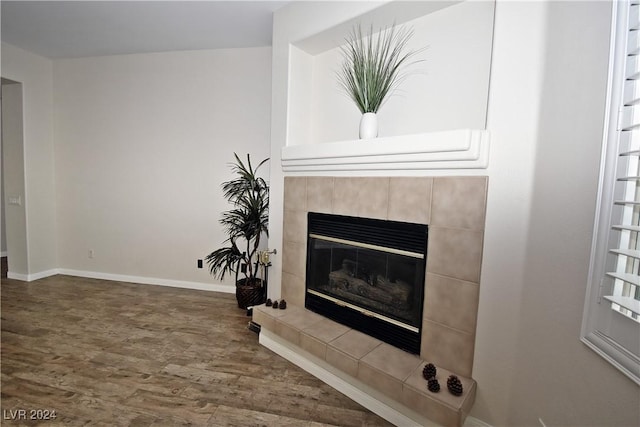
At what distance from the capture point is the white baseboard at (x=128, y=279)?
146 inches

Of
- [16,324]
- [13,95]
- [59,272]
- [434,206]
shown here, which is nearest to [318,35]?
[434,206]

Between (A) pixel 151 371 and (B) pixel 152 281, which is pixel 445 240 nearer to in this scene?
(A) pixel 151 371

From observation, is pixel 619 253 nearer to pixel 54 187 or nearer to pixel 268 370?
pixel 268 370

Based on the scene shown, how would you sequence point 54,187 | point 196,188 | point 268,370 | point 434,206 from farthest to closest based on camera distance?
point 54,187
point 196,188
point 268,370
point 434,206

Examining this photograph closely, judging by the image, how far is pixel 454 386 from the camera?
1486 mm

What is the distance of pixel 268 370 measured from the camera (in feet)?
6.97

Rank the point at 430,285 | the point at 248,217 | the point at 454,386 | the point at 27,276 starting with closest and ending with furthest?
the point at 454,386 < the point at 430,285 < the point at 248,217 < the point at 27,276

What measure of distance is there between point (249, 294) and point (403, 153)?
7.30 feet

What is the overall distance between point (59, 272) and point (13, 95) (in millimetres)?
2454

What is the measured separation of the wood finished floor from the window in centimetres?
128

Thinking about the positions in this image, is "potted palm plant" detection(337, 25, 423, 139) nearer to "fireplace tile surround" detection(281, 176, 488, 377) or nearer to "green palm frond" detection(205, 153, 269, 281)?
"fireplace tile surround" detection(281, 176, 488, 377)

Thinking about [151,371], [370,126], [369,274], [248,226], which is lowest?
[151,371]

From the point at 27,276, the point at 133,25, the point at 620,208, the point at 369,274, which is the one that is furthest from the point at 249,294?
the point at 27,276

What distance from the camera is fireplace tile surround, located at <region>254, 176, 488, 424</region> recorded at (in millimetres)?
1577
